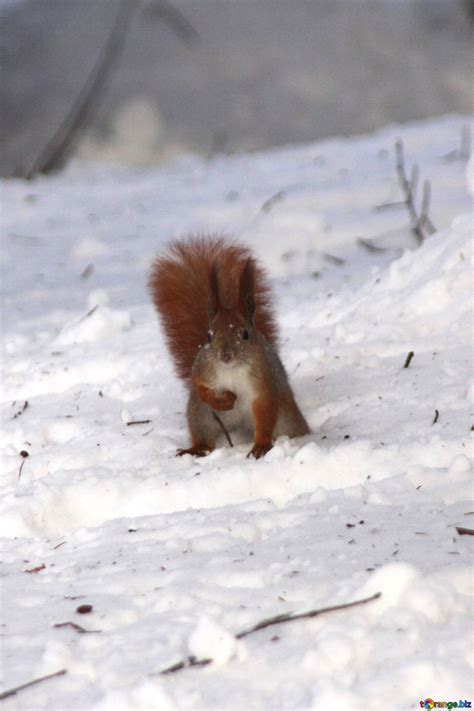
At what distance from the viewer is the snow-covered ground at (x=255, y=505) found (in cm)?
166

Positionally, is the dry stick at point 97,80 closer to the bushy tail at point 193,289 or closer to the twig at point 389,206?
the twig at point 389,206

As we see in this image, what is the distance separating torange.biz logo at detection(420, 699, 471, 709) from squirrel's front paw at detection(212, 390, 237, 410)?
1.28 m

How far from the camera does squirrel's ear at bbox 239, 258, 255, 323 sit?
2707 mm

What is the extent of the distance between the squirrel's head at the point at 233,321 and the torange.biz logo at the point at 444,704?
4.14ft

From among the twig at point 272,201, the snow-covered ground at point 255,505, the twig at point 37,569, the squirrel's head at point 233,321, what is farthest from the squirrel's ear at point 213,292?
the twig at point 272,201

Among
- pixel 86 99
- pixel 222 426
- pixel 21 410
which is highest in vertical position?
pixel 222 426

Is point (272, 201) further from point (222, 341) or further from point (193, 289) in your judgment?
point (222, 341)

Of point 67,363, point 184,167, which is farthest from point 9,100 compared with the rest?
point 67,363

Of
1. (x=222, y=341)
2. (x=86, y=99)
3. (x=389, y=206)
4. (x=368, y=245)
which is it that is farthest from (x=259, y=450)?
(x=86, y=99)

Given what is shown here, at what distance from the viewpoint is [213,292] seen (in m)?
2.75

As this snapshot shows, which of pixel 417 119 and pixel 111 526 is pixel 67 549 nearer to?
pixel 111 526

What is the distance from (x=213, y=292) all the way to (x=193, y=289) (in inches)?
9.2

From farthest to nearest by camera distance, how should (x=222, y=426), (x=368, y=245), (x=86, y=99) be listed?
(x=86, y=99) < (x=368, y=245) < (x=222, y=426)

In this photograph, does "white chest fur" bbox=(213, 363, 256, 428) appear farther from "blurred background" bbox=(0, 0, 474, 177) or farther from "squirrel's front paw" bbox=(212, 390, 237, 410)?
"blurred background" bbox=(0, 0, 474, 177)
